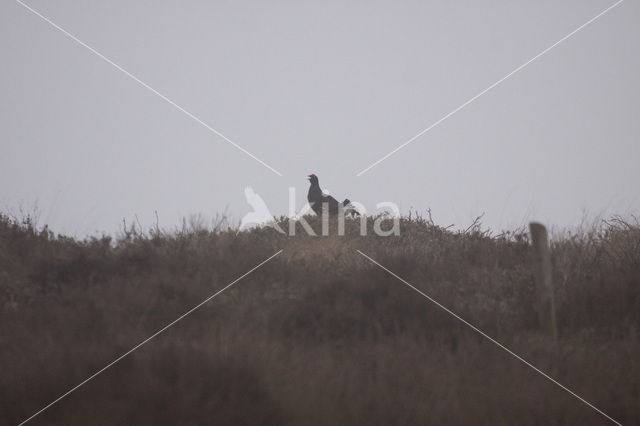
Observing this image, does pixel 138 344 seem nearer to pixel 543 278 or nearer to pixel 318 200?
pixel 543 278

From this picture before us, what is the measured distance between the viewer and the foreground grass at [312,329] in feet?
17.7

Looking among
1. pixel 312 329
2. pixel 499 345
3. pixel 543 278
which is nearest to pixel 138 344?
pixel 312 329

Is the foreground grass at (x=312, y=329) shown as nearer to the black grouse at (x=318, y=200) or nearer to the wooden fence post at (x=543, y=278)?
the wooden fence post at (x=543, y=278)

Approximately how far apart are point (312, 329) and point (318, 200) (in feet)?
26.5

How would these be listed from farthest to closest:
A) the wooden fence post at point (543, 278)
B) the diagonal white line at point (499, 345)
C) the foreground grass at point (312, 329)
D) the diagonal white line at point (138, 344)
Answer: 1. the wooden fence post at point (543, 278)
2. the diagonal white line at point (499, 345)
3. the foreground grass at point (312, 329)
4. the diagonal white line at point (138, 344)

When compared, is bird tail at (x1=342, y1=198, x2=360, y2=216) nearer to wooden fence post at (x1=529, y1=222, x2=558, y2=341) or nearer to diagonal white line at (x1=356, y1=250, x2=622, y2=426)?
diagonal white line at (x1=356, y1=250, x2=622, y2=426)

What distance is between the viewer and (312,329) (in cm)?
758

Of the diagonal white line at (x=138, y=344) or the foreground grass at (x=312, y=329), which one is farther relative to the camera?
the foreground grass at (x=312, y=329)

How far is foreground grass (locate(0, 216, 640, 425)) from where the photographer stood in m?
5.39

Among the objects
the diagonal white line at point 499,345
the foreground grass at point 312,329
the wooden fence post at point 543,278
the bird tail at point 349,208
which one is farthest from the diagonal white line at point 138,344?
the bird tail at point 349,208

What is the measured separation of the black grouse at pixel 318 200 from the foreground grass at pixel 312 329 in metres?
3.72

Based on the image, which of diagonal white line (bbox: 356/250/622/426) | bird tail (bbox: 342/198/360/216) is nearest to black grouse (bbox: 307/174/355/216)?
bird tail (bbox: 342/198/360/216)

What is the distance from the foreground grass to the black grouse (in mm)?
3716

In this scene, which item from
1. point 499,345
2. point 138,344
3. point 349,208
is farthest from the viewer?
point 349,208
